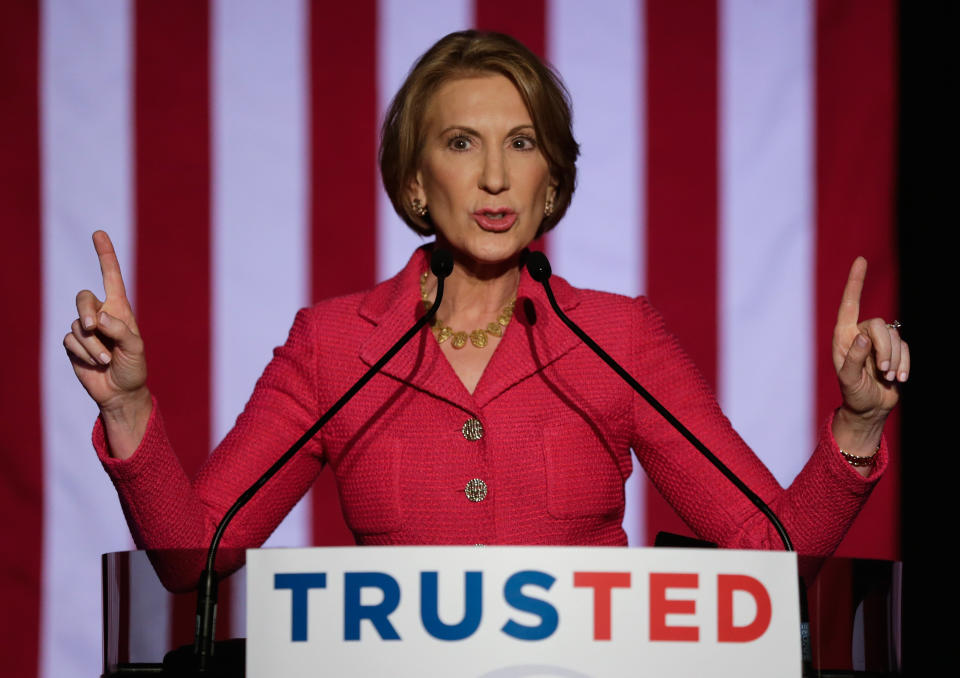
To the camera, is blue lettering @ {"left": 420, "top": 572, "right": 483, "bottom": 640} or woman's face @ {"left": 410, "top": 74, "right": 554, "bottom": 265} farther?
woman's face @ {"left": 410, "top": 74, "right": 554, "bottom": 265}

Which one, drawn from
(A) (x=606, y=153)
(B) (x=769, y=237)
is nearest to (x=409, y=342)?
(A) (x=606, y=153)

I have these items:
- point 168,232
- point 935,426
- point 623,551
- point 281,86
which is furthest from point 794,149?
point 623,551

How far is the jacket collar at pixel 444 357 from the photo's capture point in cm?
151

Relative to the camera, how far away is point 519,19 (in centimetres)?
232

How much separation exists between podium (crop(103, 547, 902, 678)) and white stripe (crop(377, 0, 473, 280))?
1.45 metres

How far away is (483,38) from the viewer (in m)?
1.60

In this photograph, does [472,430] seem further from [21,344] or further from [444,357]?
[21,344]

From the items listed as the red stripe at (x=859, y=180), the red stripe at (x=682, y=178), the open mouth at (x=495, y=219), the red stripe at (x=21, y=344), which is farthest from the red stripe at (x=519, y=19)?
the red stripe at (x=21, y=344)

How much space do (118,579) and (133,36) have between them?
5.07 feet

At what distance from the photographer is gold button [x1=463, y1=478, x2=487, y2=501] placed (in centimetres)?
145

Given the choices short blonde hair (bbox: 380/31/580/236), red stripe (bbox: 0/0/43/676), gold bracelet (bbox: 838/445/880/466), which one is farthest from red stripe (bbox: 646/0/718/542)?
red stripe (bbox: 0/0/43/676)

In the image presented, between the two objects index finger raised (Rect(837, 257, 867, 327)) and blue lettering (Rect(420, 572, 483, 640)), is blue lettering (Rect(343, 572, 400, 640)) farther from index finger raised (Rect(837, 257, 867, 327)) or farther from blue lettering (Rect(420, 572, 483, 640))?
index finger raised (Rect(837, 257, 867, 327))

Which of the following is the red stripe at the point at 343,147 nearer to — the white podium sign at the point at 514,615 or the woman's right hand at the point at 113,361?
the woman's right hand at the point at 113,361

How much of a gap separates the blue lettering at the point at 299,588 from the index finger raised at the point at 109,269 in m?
0.48
